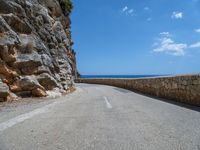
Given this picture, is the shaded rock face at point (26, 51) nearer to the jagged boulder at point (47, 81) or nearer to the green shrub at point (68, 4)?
the jagged boulder at point (47, 81)

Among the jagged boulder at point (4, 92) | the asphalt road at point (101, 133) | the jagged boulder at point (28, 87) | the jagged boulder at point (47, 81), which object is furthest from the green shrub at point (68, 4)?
the asphalt road at point (101, 133)

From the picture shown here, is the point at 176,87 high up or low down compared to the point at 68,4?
down

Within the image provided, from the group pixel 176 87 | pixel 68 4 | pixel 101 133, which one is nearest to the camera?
pixel 101 133

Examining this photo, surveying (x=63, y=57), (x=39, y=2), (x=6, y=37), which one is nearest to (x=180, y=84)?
(x=6, y=37)

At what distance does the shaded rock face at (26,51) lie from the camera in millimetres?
12320

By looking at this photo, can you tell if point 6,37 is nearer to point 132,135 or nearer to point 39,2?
point 39,2

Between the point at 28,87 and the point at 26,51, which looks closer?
the point at 28,87

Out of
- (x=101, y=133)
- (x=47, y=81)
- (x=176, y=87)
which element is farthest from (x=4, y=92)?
(x=176, y=87)

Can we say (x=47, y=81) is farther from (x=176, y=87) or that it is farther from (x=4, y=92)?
(x=176, y=87)

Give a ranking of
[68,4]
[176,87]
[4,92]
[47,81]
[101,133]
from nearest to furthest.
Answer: [101,133] < [4,92] < [176,87] < [47,81] < [68,4]

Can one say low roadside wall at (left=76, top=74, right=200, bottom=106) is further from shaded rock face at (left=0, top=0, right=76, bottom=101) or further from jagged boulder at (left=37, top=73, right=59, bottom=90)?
jagged boulder at (left=37, top=73, right=59, bottom=90)

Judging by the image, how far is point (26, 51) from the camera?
14.2 metres

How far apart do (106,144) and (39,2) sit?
18031 millimetres

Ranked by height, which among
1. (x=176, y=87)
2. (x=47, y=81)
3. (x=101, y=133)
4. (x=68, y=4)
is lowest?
(x=101, y=133)
